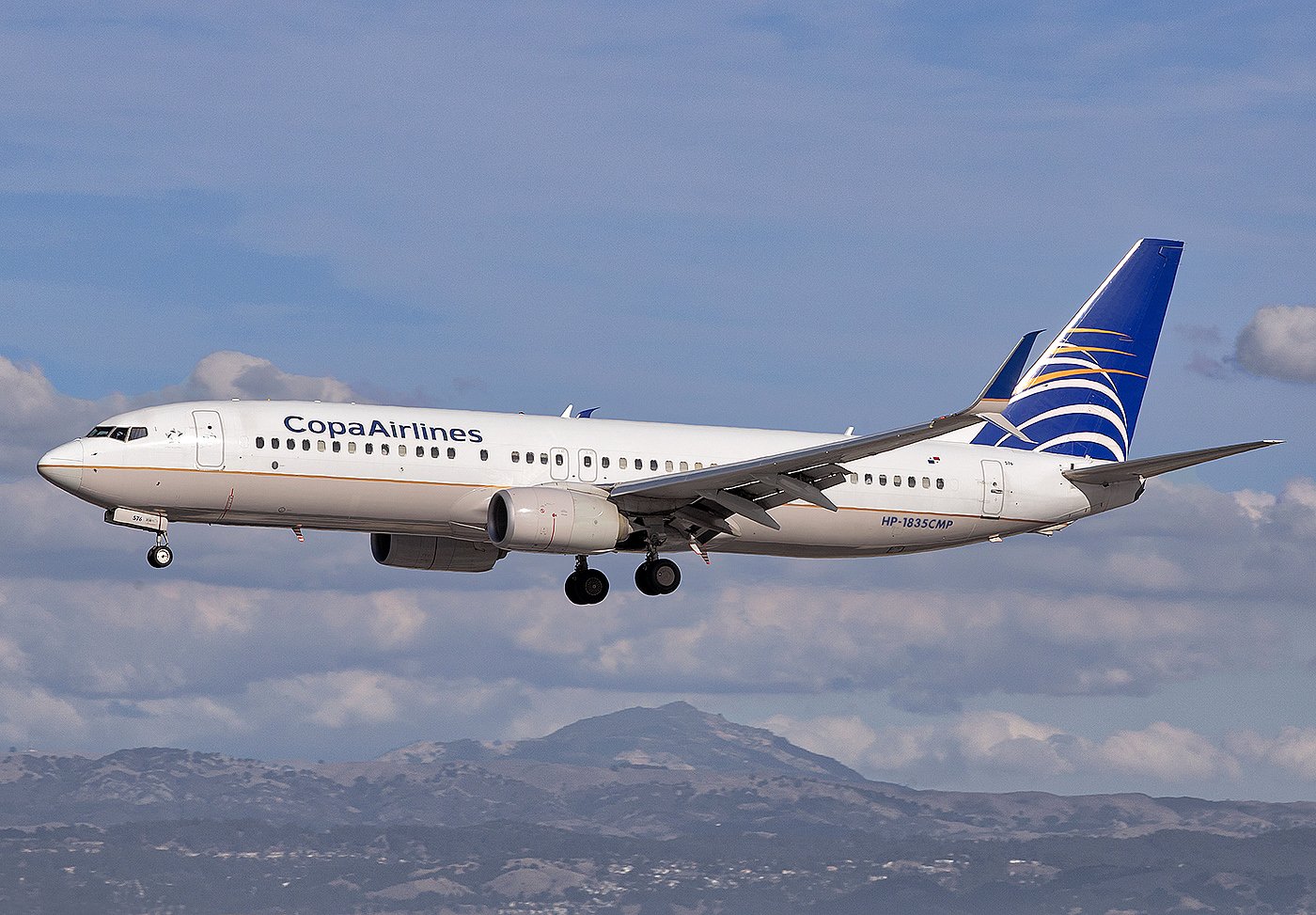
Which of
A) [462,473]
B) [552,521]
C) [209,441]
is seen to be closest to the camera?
[209,441]

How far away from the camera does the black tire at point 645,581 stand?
58812 millimetres

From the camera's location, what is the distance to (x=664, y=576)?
194 ft

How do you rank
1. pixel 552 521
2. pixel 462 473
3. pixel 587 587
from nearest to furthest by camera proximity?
pixel 552 521, pixel 462 473, pixel 587 587

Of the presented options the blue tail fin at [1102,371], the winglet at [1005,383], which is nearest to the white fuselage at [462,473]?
the blue tail fin at [1102,371]

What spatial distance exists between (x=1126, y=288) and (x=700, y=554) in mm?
20767

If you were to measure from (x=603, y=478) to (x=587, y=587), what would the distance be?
171 inches

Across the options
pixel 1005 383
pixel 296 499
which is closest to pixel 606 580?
pixel 296 499

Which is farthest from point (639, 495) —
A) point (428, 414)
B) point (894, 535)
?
point (894, 535)

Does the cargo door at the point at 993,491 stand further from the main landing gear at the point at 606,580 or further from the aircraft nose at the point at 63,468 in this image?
the aircraft nose at the point at 63,468

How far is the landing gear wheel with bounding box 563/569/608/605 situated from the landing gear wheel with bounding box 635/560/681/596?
164 centimetres

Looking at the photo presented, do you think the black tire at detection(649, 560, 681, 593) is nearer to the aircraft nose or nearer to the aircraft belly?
the aircraft belly

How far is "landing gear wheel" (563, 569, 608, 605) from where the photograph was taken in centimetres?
6012

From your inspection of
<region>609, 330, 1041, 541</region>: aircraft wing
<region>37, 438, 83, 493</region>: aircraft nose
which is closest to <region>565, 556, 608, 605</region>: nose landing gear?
<region>609, 330, 1041, 541</region>: aircraft wing

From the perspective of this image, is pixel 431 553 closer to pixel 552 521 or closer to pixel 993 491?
pixel 552 521
